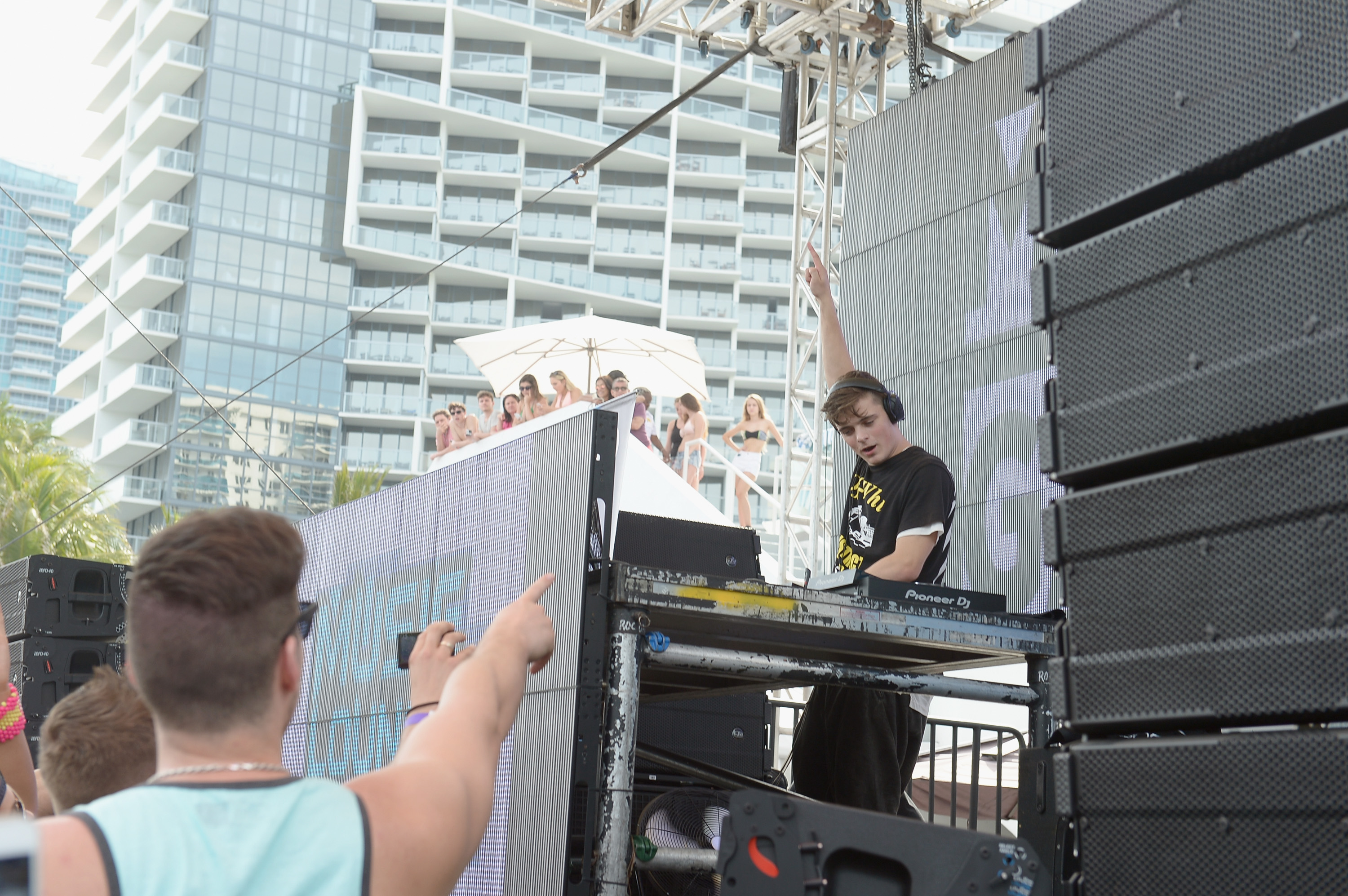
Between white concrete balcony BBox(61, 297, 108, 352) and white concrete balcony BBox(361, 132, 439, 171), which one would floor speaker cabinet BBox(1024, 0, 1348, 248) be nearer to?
white concrete balcony BBox(361, 132, 439, 171)

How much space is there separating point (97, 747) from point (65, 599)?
5.12 meters

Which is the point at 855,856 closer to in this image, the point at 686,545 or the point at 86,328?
the point at 686,545

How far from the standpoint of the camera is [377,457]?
54.5 m

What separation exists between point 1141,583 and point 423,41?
6107 centimetres

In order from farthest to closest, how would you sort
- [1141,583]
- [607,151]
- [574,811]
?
[607,151] < [574,811] < [1141,583]

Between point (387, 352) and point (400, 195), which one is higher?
point (400, 195)

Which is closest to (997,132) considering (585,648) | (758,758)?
(758,758)

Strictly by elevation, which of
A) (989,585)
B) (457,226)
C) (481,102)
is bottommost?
(989,585)

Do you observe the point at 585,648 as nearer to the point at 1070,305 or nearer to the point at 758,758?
the point at 1070,305

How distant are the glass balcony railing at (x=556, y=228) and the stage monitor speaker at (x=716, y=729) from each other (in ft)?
177

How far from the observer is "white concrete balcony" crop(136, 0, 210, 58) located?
57062 mm

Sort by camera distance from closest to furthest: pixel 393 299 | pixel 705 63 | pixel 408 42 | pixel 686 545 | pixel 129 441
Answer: pixel 686 545, pixel 393 299, pixel 129 441, pixel 408 42, pixel 705 63

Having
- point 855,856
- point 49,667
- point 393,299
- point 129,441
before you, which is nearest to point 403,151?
point 393,299

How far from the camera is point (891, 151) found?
25.8ft
